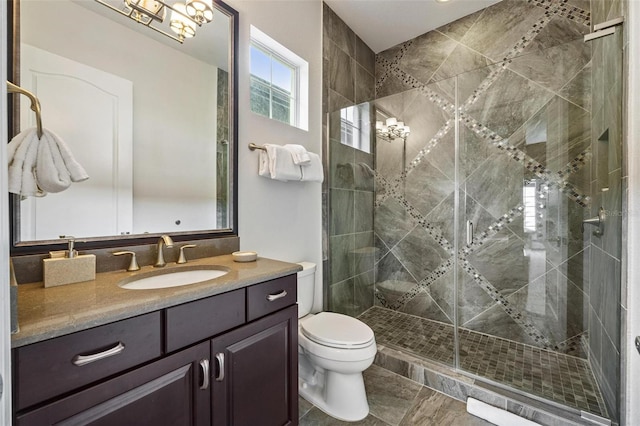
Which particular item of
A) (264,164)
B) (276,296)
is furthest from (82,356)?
(264,164)

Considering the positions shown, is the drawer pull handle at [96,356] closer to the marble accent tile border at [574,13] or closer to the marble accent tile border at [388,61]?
the marble accent tile border at [388,61]

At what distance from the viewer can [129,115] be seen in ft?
3.97

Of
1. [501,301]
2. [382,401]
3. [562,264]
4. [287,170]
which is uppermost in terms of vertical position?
[287,170]

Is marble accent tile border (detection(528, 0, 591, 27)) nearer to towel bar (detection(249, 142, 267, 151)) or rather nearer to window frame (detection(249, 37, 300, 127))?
window frame (detection(249, 37, 300, 127))

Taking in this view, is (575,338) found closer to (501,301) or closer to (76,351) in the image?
(501,301)

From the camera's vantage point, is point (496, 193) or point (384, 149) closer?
point (496, 193)

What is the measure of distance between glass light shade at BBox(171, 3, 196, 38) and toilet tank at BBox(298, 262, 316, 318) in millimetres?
1441

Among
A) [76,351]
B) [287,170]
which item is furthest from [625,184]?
[76,351]

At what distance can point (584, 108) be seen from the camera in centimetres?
184

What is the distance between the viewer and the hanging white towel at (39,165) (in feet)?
2.57

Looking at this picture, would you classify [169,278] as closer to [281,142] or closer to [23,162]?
[23,162]

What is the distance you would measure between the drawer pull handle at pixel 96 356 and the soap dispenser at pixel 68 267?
394 millimetres

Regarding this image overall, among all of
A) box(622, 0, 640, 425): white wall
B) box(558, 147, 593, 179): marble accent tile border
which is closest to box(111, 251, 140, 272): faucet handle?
box(622, 0, 640, 425): white wall

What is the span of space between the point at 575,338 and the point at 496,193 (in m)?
1.13
